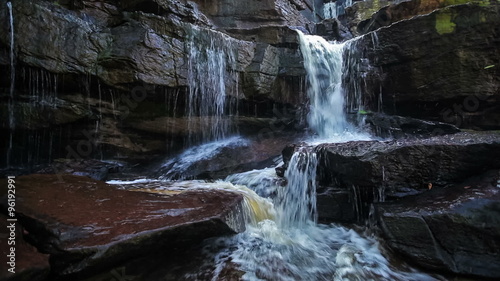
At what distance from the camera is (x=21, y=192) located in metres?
3.96

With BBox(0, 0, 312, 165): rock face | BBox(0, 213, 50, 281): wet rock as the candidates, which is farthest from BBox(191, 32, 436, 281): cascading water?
BBox(0, 0, 312, 165): rock face

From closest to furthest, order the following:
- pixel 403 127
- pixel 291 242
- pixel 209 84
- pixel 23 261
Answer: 1. pixel 23 261
2. pixel 291 242
3. pixel 403 127
4. pixel 209 84

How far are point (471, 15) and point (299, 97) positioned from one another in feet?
17.6

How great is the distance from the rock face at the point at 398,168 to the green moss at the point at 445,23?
4.38m

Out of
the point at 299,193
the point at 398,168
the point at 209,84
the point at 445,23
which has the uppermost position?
the point at 445,23

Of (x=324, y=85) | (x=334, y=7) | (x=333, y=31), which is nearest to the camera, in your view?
(x=324, y=85)

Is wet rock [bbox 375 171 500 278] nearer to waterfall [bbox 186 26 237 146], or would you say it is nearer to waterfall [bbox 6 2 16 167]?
waterfall [bbox 186 26 237 146]

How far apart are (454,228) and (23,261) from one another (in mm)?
5155

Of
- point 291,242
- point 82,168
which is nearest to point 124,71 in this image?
point 82,168

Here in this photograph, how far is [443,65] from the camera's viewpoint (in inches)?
296

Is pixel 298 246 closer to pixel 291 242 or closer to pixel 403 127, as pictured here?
pixel 291 242

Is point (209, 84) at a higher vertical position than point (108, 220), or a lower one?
higher

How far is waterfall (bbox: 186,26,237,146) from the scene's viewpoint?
27.8 ft

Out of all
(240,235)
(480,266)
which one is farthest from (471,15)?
(240,235)
